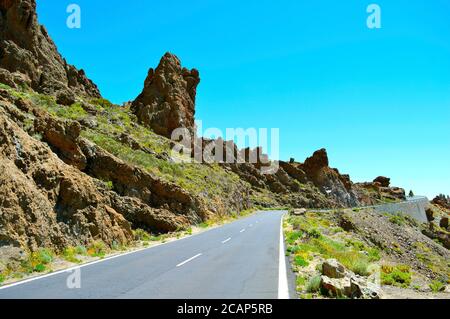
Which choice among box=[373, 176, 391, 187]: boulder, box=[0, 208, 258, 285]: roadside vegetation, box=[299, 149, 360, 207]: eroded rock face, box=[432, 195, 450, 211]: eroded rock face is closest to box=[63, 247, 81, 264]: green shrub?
box=[0, 208, 258, 285]: roadside vegetation

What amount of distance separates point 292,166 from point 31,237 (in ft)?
324

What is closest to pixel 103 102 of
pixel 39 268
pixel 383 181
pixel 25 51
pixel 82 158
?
pixel 25 51

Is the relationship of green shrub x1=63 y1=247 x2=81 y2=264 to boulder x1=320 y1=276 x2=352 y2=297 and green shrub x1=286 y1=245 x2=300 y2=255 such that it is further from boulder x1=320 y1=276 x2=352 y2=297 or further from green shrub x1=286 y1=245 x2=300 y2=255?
boulder x1=320 y1=276 x2=352 y2=297

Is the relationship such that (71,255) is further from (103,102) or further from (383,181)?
(383,181)

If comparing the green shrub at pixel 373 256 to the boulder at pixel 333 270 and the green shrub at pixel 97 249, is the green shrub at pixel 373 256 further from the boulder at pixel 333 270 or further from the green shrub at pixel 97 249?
the green shrub at pixel 97 249

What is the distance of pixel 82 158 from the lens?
68.2 feet

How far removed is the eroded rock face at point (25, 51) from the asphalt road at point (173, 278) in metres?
33.7

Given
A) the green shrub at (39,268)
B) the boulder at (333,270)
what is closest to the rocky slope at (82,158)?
the green shrub at (39,268)

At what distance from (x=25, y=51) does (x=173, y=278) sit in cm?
4371

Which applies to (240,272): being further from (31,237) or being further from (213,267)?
(31,237)

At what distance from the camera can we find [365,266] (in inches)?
484

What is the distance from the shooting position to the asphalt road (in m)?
8.48

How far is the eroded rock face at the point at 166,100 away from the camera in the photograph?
6241 centimetres

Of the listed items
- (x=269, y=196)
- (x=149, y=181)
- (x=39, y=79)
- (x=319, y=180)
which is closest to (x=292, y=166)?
(x=319, y=180)
